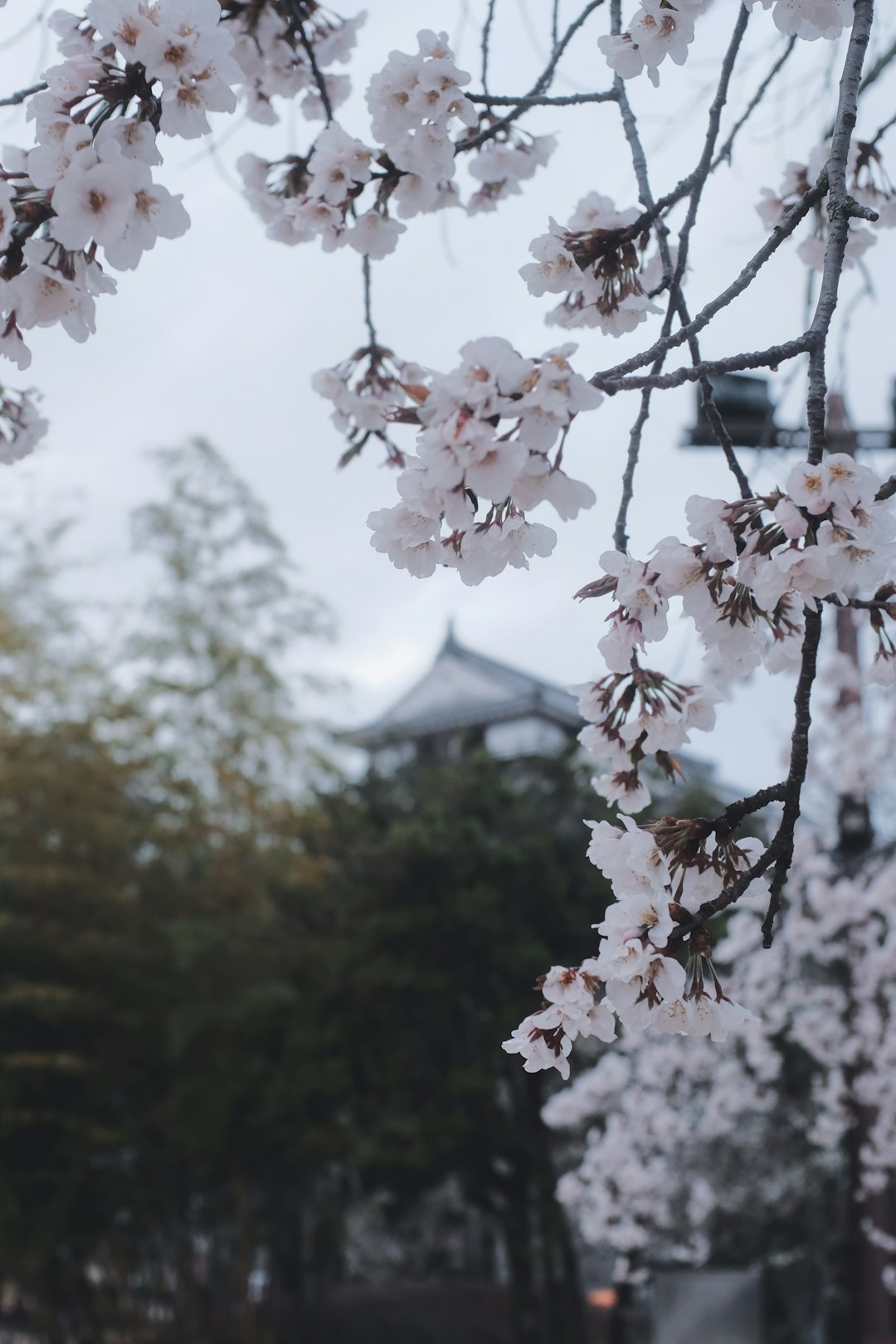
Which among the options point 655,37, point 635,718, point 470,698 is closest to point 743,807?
point 635,718

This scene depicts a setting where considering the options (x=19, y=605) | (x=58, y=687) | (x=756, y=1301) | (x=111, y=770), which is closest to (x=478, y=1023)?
(x=756, y=1301)

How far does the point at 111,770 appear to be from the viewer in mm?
6762

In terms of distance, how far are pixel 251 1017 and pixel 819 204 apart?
5469 millimetres

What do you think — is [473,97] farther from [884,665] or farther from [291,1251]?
[291,1251]

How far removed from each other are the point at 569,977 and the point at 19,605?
10.2 metres

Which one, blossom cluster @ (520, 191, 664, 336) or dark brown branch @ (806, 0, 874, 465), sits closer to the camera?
dark brown branch @ (806, 0, 874, 465)

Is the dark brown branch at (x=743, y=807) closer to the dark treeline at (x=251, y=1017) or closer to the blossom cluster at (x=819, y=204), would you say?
the blossom cluster at (x=819, y=204)

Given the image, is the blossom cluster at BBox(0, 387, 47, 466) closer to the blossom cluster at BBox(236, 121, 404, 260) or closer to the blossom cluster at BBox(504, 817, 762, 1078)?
the blossom cluster at BBox(236, 121, 404, 260)

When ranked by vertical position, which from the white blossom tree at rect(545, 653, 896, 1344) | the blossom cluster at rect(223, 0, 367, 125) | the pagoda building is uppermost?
the pagoda building

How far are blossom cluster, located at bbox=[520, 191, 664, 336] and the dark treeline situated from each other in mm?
4768

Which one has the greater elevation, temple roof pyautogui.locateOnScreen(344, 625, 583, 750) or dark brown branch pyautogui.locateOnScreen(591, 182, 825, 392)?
temple roof pyautogui.locateOnScreen(344, 625, 583, 750)

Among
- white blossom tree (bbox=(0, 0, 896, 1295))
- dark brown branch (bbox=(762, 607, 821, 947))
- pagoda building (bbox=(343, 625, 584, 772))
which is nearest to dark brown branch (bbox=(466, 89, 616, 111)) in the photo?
white blossom tree (bbox=(0, 0, 896, 1295))

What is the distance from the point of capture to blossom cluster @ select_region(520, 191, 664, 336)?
1221 mm

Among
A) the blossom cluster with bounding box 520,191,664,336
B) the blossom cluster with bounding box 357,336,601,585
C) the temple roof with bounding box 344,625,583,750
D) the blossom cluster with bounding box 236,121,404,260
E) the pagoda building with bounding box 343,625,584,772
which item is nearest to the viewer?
the blossom cluster with bounding box 357,336,601,585
